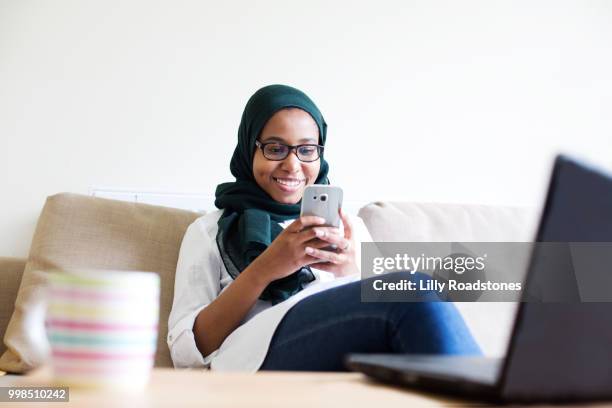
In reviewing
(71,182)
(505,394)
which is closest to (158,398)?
(505,394)

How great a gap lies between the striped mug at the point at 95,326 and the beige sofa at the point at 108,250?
3.84 feet

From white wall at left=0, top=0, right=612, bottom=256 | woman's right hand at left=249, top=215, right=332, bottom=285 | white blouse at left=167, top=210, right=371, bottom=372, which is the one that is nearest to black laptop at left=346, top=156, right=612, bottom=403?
white blouse at left=167, top=210, right=371, bottom=372

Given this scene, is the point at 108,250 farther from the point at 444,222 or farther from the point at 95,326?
the point at 95,326

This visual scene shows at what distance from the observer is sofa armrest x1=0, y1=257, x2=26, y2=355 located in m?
1.75

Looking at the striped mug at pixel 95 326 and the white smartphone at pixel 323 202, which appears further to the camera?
the white smartphone at pixel 323 202

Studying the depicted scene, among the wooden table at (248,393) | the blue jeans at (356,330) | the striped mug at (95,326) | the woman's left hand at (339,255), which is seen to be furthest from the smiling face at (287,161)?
the striped mug at (95,326)

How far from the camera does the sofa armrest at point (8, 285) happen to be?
175 cm

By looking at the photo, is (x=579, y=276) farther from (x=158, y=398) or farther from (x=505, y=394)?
(x=158, y=398)

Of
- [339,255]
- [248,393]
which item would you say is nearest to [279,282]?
[339,255]

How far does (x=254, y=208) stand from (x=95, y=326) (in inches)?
47.4

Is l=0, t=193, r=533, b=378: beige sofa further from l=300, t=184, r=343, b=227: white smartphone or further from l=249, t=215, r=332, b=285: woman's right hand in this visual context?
l=300, t=184, r=343, b=227: white smartphone

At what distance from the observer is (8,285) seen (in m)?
1.78

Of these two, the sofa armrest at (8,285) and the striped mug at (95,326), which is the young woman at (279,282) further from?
the sofa armrest at (8,285)

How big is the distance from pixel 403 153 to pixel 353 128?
0.67ft
